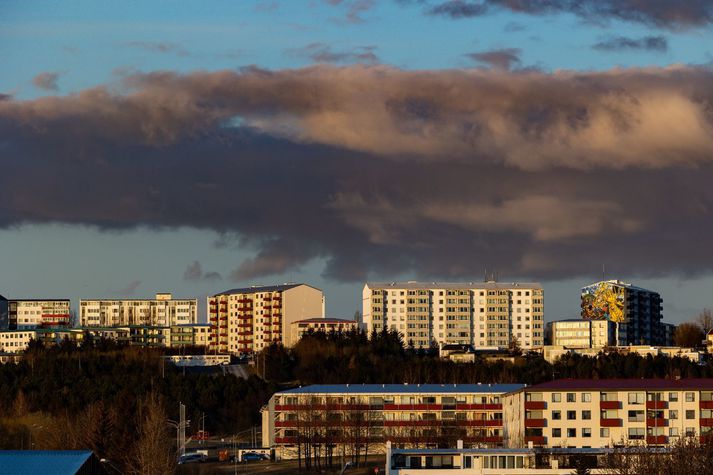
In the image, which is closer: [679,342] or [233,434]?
[233,434]

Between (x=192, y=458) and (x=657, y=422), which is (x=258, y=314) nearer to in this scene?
(x=192, y=458)

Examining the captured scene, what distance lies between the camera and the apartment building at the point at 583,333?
17812cm

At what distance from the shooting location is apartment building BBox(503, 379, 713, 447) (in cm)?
9169

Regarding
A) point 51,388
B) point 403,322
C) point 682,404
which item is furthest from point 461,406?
point 403,322

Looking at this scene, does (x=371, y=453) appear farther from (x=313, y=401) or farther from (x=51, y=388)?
(x=51, y=388)

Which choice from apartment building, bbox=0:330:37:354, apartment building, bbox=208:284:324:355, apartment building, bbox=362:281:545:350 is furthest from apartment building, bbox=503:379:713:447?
apartment building, bbox=0:330:37:354

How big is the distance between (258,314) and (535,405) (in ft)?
316

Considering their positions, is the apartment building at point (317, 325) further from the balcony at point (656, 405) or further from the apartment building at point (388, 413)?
the balcony at point (656, 405)

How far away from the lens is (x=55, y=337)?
7352 inches

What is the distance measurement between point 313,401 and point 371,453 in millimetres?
7313

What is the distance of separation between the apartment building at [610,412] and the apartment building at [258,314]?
296 feet

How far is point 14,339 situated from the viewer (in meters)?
188

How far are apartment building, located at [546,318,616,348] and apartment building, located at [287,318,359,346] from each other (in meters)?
25.5

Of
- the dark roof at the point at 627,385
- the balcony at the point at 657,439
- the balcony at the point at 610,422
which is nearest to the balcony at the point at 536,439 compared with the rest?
the dark roof at the point at 627,385
